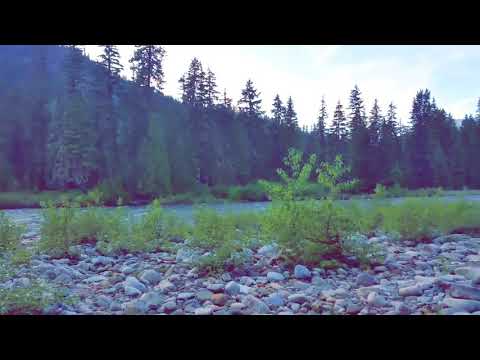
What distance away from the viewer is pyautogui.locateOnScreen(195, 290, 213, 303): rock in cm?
279

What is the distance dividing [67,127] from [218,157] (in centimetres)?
541

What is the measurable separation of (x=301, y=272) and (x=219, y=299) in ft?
2.98

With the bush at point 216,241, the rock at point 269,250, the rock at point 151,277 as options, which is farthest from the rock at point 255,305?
the rock at point 269,250

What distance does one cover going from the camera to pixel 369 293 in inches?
111

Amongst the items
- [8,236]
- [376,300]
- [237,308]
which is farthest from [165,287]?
[8,236]

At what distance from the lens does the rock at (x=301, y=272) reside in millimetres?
3241

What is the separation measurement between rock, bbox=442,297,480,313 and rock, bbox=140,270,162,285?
92.3 inches

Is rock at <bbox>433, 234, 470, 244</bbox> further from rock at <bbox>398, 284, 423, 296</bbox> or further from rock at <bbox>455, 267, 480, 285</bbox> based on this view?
rock at <bbox>398, 284, 423, 296</bbox>

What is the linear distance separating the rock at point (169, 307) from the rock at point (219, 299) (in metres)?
0.30

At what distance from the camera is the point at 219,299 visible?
2.72m
